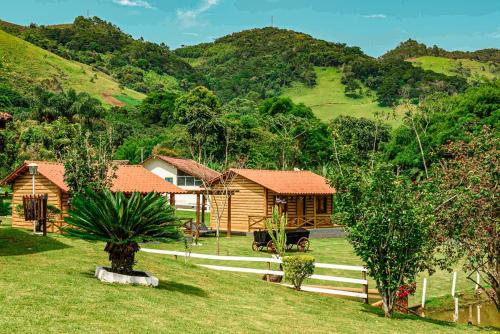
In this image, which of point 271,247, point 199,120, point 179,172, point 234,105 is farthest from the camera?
point 234,105

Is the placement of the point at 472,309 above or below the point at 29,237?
below

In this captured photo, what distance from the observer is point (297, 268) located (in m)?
20.9

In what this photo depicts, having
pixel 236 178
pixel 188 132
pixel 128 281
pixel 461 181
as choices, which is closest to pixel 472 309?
pixel 461 181

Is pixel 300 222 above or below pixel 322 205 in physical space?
below

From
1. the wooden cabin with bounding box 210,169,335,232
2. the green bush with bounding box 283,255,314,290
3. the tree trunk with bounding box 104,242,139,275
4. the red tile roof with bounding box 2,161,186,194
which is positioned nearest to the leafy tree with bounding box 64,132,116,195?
the red tile roof with bounding box 2,161,186,194

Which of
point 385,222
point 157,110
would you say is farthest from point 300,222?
point 157,110

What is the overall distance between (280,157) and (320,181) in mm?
26265

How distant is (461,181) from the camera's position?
2102 cm

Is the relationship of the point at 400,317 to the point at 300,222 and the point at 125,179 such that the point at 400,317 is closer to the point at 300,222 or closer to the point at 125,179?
the point at 125,179

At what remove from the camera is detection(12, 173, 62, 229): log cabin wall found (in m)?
36.2

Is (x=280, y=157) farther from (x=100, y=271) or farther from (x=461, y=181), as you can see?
(x=100, y=271)

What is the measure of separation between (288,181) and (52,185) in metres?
17.8

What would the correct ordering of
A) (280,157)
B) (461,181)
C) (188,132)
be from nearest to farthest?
(461,181)
(280,157)
(188,132)

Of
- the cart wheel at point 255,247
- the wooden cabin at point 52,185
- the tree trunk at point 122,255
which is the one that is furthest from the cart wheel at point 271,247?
the tree trunk at point 122,255
